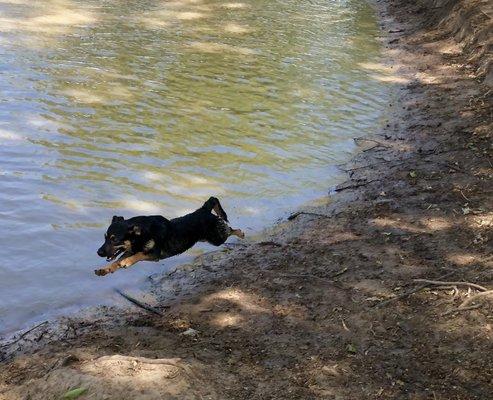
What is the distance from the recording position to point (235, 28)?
59.9 ft

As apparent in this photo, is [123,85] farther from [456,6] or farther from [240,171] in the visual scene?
[456,6]

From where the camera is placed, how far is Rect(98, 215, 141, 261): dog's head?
6.26 metres

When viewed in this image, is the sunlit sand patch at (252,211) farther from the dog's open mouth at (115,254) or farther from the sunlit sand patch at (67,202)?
the dog's open mouth at (115,254)

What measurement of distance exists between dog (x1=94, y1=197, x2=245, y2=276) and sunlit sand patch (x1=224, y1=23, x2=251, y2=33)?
11815 millimetres

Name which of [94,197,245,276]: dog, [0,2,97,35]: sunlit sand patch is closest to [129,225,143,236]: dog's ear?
[94,197,245,276]: dog

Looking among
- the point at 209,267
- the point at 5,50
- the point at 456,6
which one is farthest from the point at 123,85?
the point at 456,6

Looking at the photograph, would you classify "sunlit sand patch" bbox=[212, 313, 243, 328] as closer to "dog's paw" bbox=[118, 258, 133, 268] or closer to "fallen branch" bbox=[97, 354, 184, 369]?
"fallen branch" bbox=[97, 354, 184, 369]

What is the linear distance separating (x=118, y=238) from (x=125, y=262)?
27cm

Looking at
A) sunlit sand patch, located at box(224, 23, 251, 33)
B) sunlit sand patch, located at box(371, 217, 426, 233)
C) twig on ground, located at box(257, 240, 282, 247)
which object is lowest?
twig on ground, located at box(257, 240, 282, 247)

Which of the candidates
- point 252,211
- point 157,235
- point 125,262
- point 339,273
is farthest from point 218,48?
point 339,273

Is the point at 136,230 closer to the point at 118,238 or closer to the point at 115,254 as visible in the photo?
the point at 118,238

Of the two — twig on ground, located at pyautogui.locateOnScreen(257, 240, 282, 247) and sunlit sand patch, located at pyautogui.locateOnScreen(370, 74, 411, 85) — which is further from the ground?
sunlit sand patch, located at pyautogui.locateOnScreen(370, 74, 411, 85)

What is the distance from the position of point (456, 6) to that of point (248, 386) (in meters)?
15.8

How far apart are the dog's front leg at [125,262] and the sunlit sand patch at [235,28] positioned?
41.4 feet
